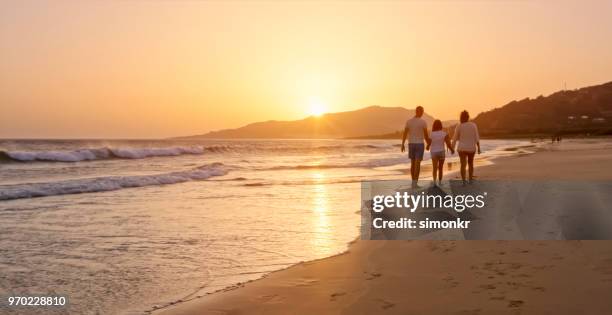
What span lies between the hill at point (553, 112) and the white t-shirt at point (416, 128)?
151 metres

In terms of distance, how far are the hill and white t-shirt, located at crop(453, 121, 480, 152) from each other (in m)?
150

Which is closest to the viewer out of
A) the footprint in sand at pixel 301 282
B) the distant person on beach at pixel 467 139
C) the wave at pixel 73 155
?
the footprint in sand at pixel 301 282

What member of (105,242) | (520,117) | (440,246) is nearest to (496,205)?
(440,246)

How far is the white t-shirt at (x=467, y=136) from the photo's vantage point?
13.1 m

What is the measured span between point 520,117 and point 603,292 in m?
189

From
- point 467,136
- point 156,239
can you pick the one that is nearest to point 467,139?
point 467,136

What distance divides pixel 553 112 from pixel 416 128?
181243 millimetres

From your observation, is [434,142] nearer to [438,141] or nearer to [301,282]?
[438,141]

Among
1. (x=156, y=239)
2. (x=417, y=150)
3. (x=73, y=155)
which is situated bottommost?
(x=156, y=239)

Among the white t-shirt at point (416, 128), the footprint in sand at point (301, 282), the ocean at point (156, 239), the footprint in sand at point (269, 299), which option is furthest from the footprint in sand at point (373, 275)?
the white t-shirt at point (416, 128)

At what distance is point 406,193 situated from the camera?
465 inches

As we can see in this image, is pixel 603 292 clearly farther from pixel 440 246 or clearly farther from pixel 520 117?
pixel 520 117

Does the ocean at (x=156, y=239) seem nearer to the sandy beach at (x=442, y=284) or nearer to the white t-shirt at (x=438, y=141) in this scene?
the sandy beach at (x=442, y=284)

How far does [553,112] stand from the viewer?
174750 mm
